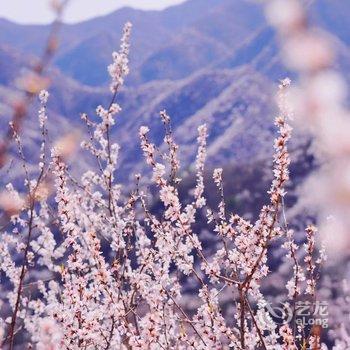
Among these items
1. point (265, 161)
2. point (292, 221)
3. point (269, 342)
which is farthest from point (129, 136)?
point (269, 342)

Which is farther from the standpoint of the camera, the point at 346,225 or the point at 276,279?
the point at 276,279

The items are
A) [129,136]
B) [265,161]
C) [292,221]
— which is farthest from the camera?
[129,136]

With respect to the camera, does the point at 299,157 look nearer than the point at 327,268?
No

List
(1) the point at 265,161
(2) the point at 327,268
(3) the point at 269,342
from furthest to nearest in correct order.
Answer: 1. (1) the point at 265,161
2. (2) the point at 327,268
3. (3) the point at 269,342

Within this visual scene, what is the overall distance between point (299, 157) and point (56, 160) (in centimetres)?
3034

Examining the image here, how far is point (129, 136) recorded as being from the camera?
14312 centimetres

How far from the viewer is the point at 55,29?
1003 mm

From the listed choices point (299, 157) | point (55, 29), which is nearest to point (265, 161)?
point (299, 157)

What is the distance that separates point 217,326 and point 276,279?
17.1 m

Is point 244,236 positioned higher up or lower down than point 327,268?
lower down

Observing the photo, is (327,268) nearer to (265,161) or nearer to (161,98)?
(265,161)

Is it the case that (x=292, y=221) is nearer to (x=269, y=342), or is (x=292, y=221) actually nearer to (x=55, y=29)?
(x=269, y=342)

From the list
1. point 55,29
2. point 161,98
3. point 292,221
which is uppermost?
point 161,98

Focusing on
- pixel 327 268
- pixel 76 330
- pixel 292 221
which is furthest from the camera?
pixel 292 221
